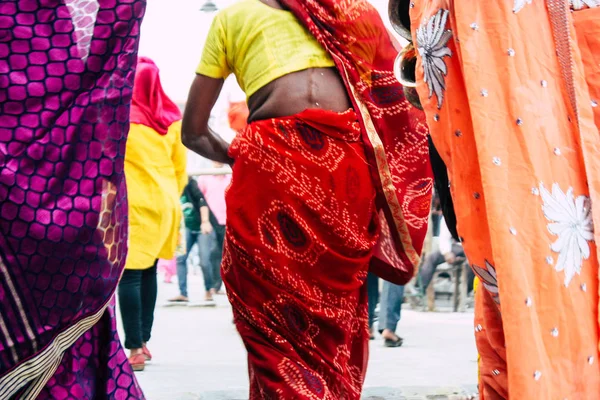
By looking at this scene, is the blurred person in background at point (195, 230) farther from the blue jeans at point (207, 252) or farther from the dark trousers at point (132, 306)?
the dark trousers at point (132, 306)

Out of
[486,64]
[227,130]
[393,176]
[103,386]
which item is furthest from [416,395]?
[227,130]

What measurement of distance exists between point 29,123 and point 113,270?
423 mm

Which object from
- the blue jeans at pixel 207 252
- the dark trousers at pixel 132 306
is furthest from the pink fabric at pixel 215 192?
the dark trousers at pixel 132 306

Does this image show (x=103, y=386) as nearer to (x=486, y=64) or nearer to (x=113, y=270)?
(x=113, y=270)

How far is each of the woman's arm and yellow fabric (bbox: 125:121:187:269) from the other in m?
2.04

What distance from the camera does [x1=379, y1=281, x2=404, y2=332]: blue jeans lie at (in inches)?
310

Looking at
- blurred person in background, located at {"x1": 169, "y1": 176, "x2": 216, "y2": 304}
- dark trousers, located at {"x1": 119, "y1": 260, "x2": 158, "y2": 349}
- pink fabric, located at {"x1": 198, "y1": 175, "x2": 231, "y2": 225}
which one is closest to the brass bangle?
dark trousers, located at {"x1": 119, "y1": 260, "x2": 158, "y2": 349}

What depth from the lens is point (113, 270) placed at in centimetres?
283

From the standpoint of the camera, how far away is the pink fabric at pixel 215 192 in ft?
38.1

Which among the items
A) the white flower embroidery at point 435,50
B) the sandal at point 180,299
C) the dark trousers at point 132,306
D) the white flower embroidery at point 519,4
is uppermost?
the white flower embroidery at point 519,4

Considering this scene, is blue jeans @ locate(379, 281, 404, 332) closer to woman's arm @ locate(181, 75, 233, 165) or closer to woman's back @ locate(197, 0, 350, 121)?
woman's arm @ locate(181, 75, 233, 165)

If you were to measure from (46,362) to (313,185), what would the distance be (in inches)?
59.5

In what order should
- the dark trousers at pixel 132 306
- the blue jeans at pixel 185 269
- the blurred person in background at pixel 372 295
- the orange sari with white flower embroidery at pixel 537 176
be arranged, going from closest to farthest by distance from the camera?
1. the orange sari with white flower embroidery at pixel 537 176
2. the dark trousers at pixel 132 306
3. the blurred person in background at pixel 372 295
4. the blue jeans at pixel 185 269

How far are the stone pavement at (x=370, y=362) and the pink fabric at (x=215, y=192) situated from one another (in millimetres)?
1685
